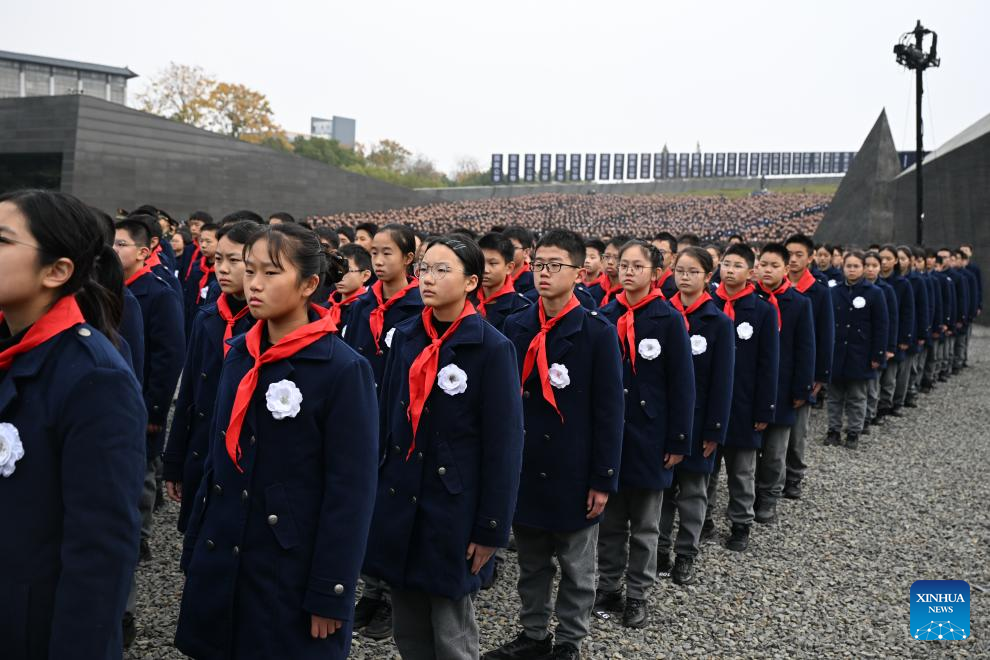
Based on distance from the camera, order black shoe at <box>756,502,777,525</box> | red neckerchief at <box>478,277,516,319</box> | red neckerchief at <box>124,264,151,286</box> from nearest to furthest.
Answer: red neckerchief at <box>124,264,151,286</box> → red neckerchief at <box>478,277,516,319</box> → black shoe at <box>756,502,777,525</box>

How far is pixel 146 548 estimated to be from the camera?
525 centimetres

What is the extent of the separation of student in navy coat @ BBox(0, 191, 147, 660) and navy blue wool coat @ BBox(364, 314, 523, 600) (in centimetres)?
139

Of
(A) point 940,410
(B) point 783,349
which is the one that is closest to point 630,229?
(A) point 940,410

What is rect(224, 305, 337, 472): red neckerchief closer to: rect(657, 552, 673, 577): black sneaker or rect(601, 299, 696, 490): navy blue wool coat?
rect(601, 299, 696, 490): navy blue wool coat

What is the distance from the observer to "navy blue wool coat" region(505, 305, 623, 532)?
159 inches

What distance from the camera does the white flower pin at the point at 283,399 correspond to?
8.16 feet

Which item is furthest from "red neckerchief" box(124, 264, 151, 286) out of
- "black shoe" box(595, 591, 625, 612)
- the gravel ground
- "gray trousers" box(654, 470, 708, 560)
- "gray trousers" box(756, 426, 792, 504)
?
"gray trousers" box(756, 426, 792, 504)

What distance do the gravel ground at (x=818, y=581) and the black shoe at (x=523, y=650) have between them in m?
0.27

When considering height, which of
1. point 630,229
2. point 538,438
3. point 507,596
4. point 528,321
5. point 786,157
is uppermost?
point 786,157

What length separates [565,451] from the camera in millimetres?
4082

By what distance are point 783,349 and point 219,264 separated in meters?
4.93

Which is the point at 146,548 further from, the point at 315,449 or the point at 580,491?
the point at 315,449

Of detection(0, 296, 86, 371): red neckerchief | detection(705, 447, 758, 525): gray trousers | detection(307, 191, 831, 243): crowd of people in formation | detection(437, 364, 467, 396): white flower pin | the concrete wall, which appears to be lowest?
detection(705, 447, 758, 525): gray trousers

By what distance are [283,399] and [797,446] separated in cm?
626
